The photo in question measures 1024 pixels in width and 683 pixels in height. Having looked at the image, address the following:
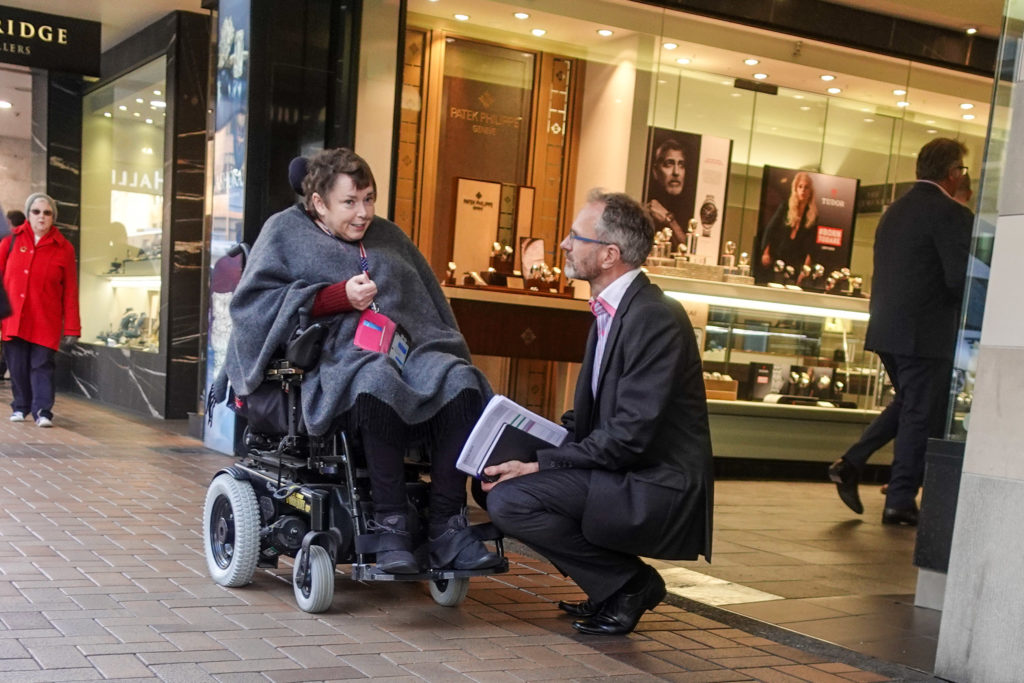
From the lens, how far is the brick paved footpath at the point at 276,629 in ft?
10.3

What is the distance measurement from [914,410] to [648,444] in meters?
2.93

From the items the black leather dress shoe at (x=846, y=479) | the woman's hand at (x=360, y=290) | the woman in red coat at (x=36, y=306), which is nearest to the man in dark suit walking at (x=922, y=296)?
the black leather dress shoe at (x=846, y=479)

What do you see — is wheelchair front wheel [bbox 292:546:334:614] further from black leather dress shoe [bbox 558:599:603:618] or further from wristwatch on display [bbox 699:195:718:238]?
wristwatch on display [bbox 699:195:718:238]

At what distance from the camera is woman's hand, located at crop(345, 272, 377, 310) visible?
3719mm

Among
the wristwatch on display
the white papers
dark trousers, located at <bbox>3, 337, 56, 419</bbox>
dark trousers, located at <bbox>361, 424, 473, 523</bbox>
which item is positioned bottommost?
dark trousers, located at <bbox>3, 337, 56, 419</bbox>

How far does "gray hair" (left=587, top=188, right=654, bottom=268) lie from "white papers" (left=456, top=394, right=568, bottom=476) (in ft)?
2.08

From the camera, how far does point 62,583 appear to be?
12.8 feet

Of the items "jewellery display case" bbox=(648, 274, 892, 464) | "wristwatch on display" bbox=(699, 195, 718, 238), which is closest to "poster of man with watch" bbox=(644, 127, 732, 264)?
"wristwatch on display" bbox=(699, 195, 718, 238)

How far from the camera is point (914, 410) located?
19.6 feet

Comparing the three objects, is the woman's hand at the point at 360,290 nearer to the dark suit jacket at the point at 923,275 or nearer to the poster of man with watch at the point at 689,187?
the dark suit jacket at the point at 923,275

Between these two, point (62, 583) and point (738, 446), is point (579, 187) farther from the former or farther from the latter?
point (62, 583)

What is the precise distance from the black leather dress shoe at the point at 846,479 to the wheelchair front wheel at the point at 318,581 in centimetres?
377

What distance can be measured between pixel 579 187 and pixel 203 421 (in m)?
3.40

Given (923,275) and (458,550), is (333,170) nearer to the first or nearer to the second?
(458,550)
